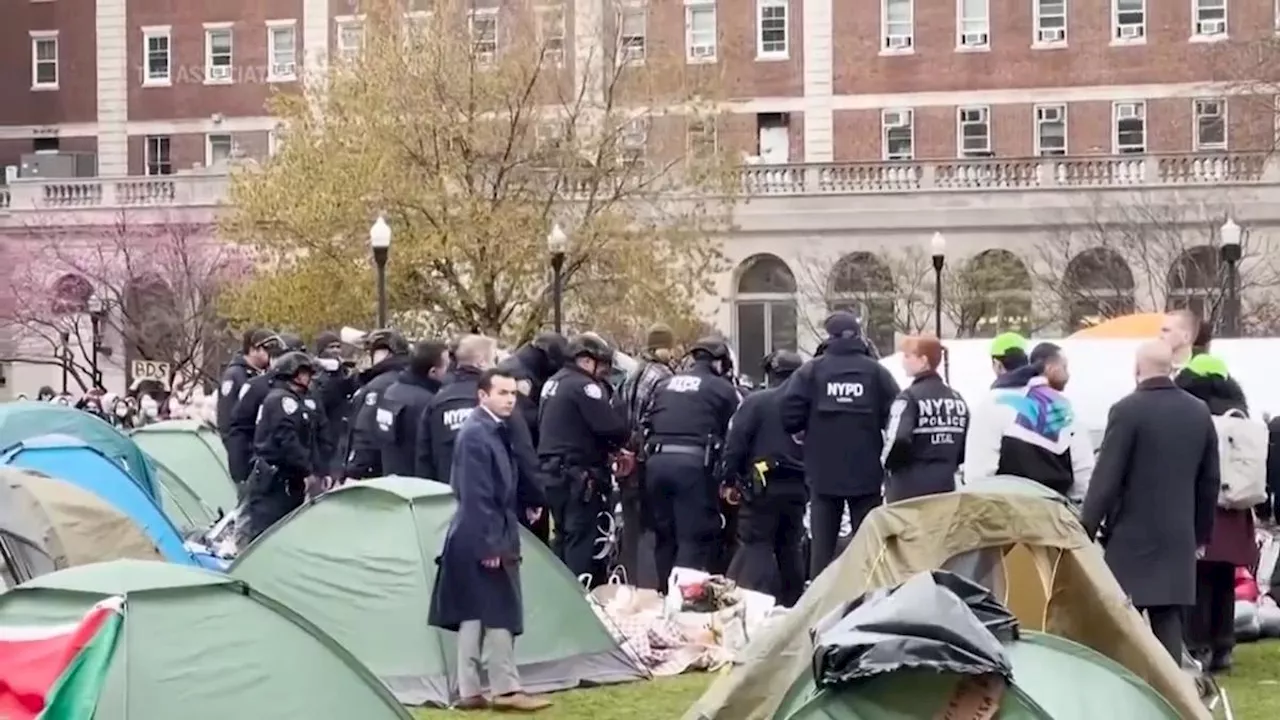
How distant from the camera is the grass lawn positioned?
37.9ft

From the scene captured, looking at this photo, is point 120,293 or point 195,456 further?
point 120,293

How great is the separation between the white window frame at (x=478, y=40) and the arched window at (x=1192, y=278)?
52.0 ft

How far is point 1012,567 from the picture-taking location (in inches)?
356

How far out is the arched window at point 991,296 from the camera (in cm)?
4597

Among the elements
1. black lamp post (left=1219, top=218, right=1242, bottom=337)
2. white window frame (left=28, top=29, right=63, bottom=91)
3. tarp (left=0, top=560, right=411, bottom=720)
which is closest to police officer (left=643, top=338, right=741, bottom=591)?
tarp (left=0, top=560, right=411, bottom=720)

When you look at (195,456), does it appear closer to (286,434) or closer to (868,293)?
(286,434)

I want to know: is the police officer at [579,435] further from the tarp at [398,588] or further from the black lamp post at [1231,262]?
the black lamp post at [1231,262]

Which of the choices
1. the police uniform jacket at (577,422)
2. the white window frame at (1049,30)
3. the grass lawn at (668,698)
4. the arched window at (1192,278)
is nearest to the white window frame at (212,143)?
the white window frame at (1049,30)

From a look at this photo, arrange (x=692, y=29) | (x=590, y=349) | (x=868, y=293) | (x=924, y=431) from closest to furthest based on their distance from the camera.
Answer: (x=924, y=431) < (x=590, y=349) < (x=868, y=293) < (x=692, y=29)

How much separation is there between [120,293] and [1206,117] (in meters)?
26.7

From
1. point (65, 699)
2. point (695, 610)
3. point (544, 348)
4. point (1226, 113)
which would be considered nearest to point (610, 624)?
point (695, 610)

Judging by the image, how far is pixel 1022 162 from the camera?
158ft

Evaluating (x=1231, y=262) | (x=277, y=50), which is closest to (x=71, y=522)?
(x=1231, y=262)

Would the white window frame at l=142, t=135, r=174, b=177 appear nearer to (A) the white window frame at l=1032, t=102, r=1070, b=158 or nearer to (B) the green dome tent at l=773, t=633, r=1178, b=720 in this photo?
(A) the white window frame at l=1032, t=102, r=1070, b=158
